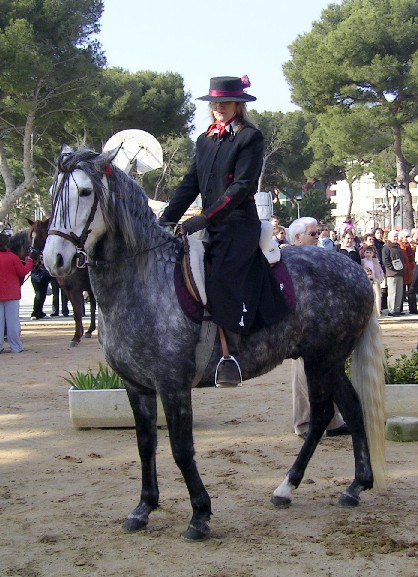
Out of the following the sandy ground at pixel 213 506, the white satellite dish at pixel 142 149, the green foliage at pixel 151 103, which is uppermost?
the green foliage at pixel 151 103

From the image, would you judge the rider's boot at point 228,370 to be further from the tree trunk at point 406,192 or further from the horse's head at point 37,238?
the tree trunk at point 406,192

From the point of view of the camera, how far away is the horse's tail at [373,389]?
569 centimetres

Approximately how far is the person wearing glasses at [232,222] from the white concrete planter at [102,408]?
289cm

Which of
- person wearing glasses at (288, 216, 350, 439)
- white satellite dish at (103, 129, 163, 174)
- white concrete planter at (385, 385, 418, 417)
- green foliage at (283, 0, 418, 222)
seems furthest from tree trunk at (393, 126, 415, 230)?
person wearing glasses at (288, 216, 350, 439)

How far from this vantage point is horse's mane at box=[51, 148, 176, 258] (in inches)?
187

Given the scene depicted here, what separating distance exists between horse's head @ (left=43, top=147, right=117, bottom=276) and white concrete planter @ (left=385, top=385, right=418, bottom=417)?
3.86 metres

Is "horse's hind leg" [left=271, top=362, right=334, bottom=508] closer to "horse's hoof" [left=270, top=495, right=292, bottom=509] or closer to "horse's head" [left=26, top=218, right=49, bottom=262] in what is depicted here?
"horse's hoof" [left=270, top=495, right=292, bottom=509]

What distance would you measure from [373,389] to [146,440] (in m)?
1.60

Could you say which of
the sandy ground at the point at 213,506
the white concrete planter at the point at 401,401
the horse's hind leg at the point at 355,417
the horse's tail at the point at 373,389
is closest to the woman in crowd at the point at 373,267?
the sandy ground at the point at 213,506

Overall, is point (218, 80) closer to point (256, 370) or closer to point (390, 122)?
point (256, 370)

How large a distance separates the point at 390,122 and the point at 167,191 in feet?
63.1

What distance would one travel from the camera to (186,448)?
4922 mm

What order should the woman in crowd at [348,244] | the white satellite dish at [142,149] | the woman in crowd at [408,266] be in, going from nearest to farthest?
the woman in crowd at [348,244] < the white satellite dish at [142,149] < the woman in crowd at [408,266]

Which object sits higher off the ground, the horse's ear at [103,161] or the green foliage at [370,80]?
the green foliage at [370,80]
